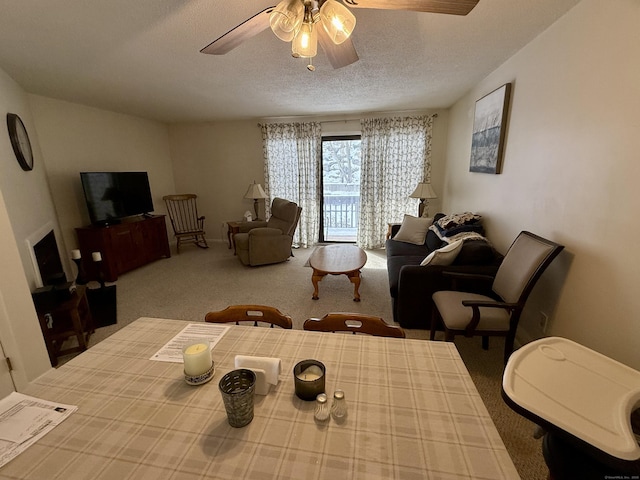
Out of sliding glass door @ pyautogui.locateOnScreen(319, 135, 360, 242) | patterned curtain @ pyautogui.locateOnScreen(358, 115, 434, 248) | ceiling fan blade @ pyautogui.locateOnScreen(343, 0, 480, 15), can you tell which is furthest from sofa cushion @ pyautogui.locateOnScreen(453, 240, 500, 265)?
sliding glass door @ pyautogui.locateOnScreen(319, 135, 360, 242)

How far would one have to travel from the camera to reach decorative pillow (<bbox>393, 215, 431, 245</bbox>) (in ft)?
12.2

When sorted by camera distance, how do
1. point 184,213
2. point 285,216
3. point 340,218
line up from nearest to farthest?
1. point 285,216
2. point 184,213
3. point 340,218

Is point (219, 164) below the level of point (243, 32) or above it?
below

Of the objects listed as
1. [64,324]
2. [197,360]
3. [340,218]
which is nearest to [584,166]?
[197,360]

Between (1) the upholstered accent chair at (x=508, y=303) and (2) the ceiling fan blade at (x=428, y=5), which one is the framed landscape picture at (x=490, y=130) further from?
(2) the ceiling fan blade at (x=428, y=5)

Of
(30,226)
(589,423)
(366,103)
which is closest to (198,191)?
(30,226)

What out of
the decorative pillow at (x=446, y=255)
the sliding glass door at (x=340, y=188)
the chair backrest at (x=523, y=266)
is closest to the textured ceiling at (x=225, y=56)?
the sliding glass door at (x=340, y=188)

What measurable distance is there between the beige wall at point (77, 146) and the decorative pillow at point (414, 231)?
4356 mm

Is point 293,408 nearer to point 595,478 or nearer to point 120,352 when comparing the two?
point 120,352

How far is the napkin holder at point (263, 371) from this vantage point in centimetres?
81

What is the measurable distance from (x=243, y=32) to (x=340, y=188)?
3.75 m

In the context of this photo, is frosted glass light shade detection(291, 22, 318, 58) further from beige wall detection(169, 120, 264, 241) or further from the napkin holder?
beige wall detection(169, 120, 264, 241)

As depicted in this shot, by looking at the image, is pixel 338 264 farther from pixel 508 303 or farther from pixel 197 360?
pixel 197 360

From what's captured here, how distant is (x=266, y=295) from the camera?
322 centimetres
